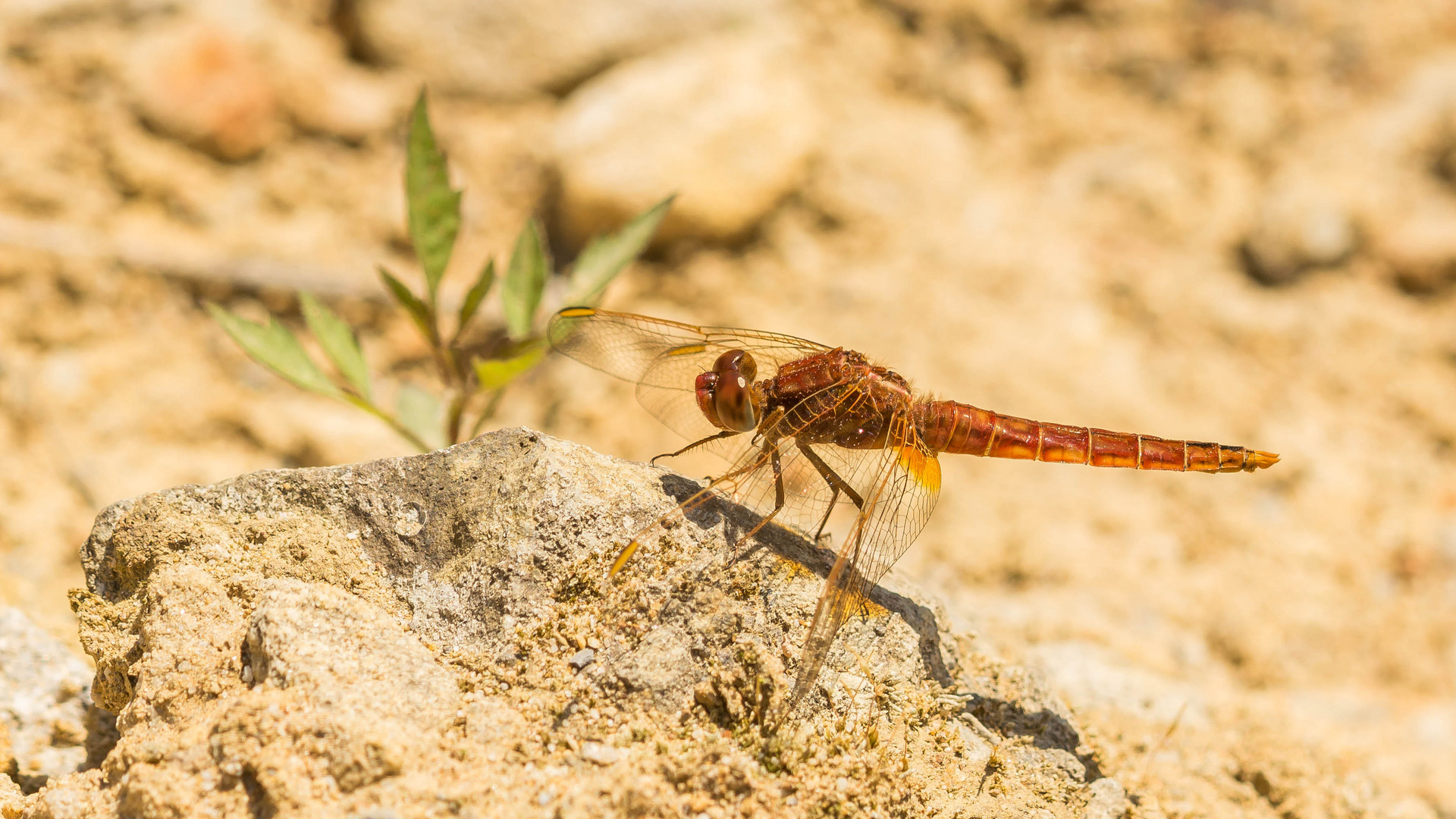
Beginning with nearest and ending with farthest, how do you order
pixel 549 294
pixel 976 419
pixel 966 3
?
pixel 976 419 → pixel 549 294 → pixel 966 3

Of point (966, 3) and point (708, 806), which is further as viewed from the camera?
point (966, 3)

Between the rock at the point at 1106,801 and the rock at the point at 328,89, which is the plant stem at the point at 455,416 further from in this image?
the rock at the point at 328,89

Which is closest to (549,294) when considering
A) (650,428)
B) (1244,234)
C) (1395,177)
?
(650,428)

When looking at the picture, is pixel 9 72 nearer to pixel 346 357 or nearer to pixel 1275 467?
pixel 346 357

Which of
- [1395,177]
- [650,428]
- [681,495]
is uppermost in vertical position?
[1395,177]

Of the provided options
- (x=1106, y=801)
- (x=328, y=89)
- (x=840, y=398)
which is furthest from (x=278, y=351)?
(x=328, y=89)

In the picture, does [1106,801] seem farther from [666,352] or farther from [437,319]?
[437,319]
